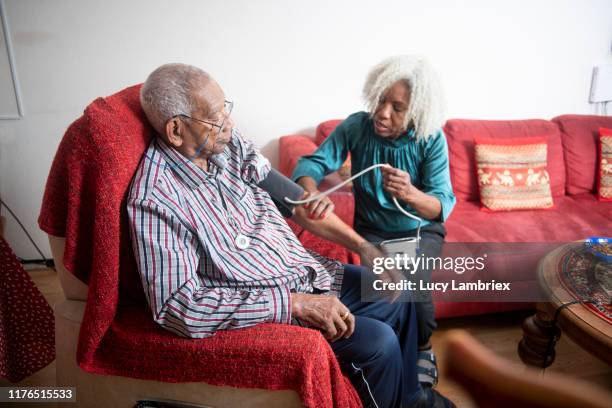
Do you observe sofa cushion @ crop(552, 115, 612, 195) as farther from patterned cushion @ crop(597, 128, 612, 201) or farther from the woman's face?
the woman's face

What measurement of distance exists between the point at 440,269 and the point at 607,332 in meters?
0.71

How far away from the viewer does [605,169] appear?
2309mm

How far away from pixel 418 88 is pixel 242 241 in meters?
0.82

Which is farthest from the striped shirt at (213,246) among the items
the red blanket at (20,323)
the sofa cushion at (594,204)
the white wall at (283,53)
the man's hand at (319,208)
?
the sofa cushion at (594,204)

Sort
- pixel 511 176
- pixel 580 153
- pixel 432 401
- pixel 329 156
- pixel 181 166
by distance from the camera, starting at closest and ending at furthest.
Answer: pixel 181 166 → pixel 432 401 → pixel 329 156 → pixel 511 176 → pixel 580 153

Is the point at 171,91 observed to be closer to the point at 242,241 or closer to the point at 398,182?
the point at 242,241

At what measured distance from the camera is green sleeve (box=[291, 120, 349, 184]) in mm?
1581

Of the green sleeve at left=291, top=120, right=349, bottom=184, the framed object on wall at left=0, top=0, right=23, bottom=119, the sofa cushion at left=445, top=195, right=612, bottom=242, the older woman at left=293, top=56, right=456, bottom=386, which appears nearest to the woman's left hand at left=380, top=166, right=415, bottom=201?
the older woman at left=293, top=56, right=456, bottom=386

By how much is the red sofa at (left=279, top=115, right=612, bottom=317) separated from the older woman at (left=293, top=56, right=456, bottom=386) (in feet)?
0.60

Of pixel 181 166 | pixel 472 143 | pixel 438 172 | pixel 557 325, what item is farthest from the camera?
pixel 472 143

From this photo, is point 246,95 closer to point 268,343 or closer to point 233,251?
point 233,251

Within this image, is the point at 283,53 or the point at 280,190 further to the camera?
the point at 283,53

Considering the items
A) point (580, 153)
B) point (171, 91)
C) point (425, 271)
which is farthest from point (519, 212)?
point (171, 91)

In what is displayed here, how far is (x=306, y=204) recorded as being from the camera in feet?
4.31
